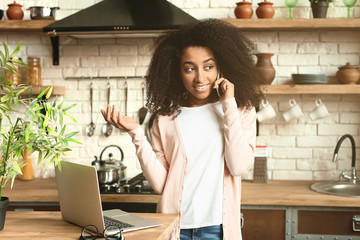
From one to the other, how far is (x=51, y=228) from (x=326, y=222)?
1.53 m

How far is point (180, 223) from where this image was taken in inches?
74.6

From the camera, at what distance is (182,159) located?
1.95 m

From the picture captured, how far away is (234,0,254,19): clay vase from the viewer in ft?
9.71

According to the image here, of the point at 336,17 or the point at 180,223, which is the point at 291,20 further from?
the point at 180,223

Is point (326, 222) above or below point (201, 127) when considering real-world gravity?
below

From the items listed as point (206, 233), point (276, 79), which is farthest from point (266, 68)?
point (206, 233)

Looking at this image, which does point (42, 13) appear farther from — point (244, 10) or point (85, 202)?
point (85, 202)

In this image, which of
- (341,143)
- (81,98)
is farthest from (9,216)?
(341,143)

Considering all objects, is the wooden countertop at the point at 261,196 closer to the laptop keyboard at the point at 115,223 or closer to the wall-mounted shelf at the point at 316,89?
the wall-mounted shelf at the point at 316,89

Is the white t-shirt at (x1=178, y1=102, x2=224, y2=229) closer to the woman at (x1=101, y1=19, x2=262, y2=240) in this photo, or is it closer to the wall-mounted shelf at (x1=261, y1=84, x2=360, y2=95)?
the woman at (x1=101, y1=19, x2=262, y2=240)

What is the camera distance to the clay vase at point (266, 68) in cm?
296

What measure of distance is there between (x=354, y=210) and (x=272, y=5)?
4.46 feet

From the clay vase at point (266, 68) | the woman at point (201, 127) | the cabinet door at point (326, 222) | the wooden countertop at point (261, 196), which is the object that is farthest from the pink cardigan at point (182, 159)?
the clay vase at point (266, 68)

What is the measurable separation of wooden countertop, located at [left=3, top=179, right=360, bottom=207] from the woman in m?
0.61
